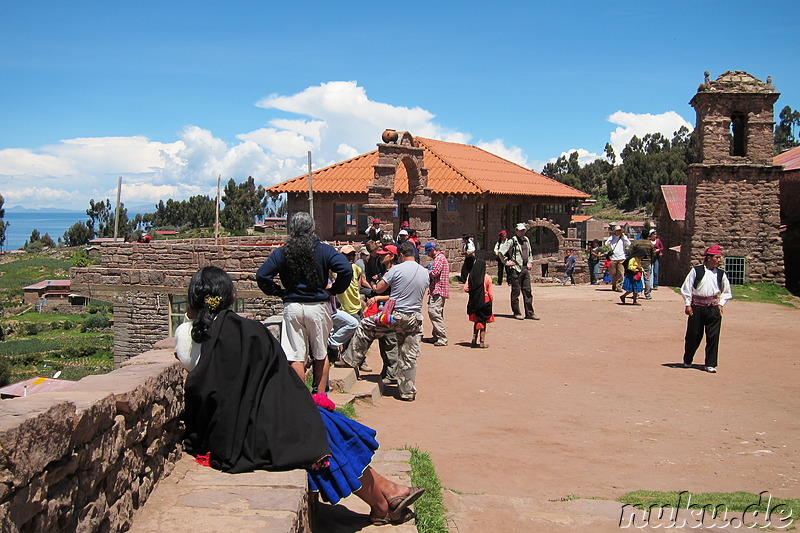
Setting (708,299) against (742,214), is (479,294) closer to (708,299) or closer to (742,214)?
(708,299)

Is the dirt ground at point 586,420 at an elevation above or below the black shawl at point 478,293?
below

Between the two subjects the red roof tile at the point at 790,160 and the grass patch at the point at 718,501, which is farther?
the red roof tile at the point at 790,160

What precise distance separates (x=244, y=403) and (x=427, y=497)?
1.98 m

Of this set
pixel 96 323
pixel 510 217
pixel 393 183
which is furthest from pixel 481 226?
pixel 96 323

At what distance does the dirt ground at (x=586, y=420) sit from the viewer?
564cm

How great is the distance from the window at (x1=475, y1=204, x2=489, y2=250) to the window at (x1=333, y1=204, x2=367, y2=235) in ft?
16.2

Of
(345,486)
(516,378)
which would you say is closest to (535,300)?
(516,378)

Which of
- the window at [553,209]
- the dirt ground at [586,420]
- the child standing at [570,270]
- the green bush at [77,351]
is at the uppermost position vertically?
the window at [553,209]

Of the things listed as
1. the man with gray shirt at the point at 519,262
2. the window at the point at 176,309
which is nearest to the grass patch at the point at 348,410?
the man with gray shirt at the point at 519,262

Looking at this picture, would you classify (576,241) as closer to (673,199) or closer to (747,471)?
(673,199)

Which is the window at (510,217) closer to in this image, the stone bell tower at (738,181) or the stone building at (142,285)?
the stone bell tower at (738,181)

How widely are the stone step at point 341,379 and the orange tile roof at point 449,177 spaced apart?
19027 mm

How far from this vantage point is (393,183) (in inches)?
771

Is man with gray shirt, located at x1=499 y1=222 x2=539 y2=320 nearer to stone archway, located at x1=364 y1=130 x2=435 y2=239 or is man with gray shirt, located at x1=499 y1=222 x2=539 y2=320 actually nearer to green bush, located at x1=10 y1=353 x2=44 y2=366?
stone archway, located at x1=364 y1=130 x2=435 y2=239
